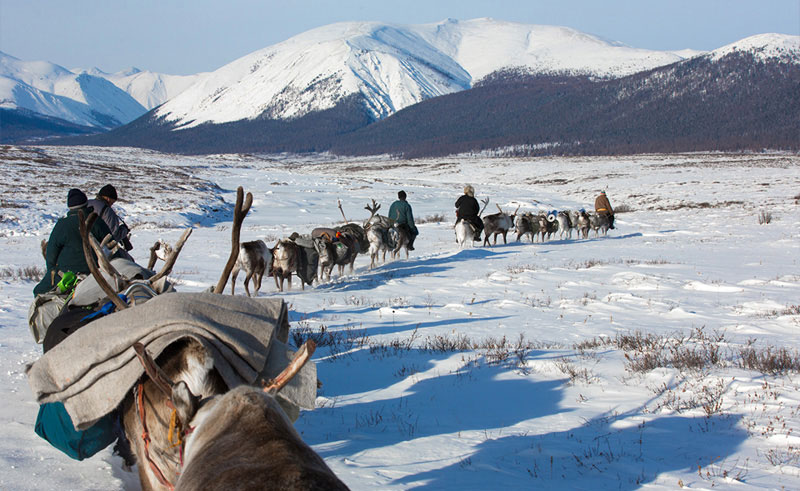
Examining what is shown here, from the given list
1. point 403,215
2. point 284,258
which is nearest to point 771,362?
point 284,258

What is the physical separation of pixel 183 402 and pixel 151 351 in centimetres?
62

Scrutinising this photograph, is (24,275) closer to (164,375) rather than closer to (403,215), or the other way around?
(403,215)

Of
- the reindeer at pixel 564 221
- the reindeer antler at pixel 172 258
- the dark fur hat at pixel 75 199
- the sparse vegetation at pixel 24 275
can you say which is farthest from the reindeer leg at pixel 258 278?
the reindeer at pixel 564 221

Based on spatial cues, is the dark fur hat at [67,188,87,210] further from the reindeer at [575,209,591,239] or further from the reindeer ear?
the reindeer at [575,209,591,239]

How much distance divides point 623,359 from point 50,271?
5.62 meters

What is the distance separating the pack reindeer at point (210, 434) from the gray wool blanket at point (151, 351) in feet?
0.26

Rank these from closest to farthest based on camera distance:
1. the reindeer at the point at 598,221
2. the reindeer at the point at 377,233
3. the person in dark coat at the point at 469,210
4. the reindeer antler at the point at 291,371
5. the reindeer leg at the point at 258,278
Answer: the reindeer antler at the point at 291,371 → the reindeer leg at the point at 258,278 → the reindeer at the point at 377,233 → the person in dark coat at the point at 469,210 → the reindeer at the point at 598,221

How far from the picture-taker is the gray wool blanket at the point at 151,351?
2.61 meters

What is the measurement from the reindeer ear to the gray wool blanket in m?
0.41

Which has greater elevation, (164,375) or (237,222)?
(237,222)

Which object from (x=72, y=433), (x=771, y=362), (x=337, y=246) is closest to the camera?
(x=72, y=433)

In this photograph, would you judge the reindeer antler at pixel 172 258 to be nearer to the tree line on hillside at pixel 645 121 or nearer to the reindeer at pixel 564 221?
the reindeer at pixel 564 221

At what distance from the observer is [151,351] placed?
256cm

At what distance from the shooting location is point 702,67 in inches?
7338
